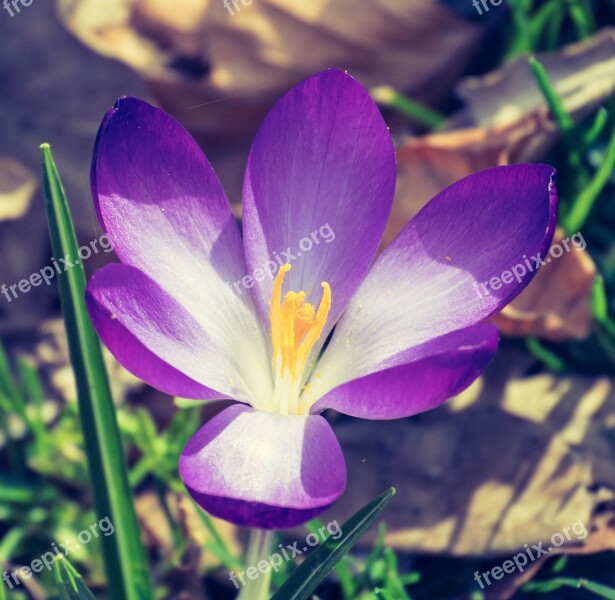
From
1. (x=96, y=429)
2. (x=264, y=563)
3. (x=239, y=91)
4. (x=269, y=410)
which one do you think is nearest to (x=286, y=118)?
(x=269, y=410)

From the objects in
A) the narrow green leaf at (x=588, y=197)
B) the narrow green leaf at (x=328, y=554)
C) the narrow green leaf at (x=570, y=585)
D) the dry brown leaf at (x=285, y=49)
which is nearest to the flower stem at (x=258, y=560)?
the narrow green leaf at (x=328, y=554)

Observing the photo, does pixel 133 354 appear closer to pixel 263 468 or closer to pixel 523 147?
pixel 263 468

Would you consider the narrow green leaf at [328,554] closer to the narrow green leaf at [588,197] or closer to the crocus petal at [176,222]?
the crocus petal at [176,222]

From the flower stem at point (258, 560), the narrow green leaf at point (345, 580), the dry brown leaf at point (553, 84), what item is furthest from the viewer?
the dry brown leaf at point (553, 84)

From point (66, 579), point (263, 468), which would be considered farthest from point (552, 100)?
point (66, 579)

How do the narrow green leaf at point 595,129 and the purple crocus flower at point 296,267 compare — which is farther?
the narrow green leaf at point 595,129

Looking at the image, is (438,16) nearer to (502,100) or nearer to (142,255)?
(502,100)

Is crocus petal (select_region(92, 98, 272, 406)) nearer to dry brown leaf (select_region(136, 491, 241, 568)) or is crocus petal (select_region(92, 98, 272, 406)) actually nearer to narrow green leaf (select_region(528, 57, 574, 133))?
dry brown leaf (select_region(136, 491, 241, 568))

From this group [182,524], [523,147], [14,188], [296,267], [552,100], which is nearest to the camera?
[296,267]
